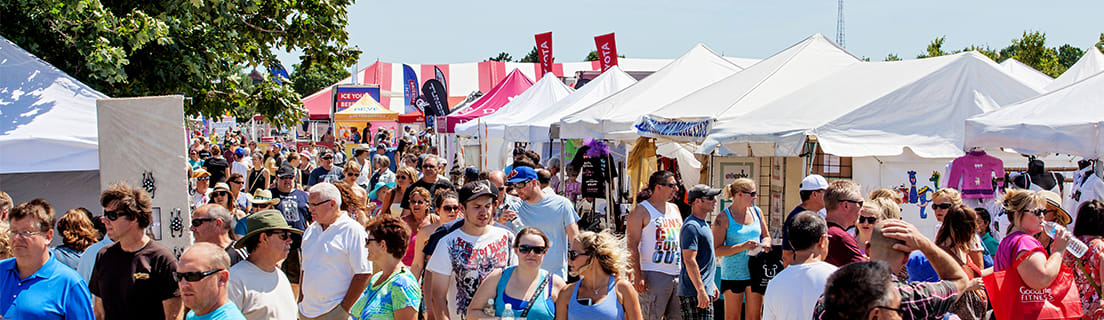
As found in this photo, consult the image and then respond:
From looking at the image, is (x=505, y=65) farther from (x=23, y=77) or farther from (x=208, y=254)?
(x=208, y=254)

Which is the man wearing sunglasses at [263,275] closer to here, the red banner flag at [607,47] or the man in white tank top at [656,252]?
the man in white tank top at [656,252]

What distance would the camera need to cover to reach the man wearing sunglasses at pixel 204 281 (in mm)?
3133

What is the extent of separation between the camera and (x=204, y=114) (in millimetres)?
10906

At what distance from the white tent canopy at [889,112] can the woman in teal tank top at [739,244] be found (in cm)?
186

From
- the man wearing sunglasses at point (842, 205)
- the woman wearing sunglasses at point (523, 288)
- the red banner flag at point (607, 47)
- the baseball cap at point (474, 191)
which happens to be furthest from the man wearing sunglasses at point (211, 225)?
the red banner flag at point (607, 47)

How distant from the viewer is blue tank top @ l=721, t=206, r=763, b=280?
6195 millimetres

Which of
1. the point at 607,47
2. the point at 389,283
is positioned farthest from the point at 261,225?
the point at 607,47

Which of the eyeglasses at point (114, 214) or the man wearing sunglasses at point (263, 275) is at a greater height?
the eyeglasses at point (114, 214)

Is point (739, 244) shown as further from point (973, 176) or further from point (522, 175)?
point (973, 176)

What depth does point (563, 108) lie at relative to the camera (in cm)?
1489

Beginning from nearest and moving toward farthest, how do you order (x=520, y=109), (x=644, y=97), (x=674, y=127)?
(x=674, y=127), (x=644, y=97), (x=520, y=109)

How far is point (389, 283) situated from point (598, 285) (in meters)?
1.07

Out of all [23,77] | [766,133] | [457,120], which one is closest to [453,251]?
[766,133]

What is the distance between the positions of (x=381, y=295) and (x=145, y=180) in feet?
11.5
